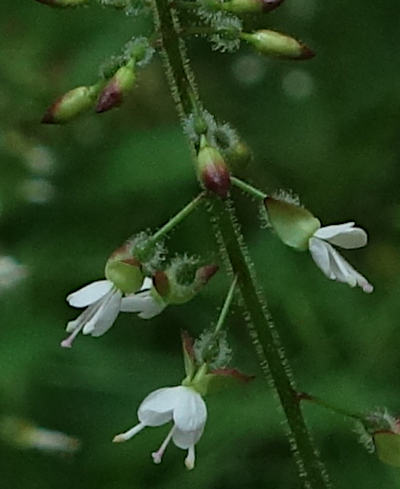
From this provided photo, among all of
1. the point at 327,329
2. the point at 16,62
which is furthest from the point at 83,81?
the point at 327,329

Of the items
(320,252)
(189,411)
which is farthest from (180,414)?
(320,252)

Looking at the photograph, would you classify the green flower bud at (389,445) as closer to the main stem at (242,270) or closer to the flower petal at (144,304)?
the main stem at (242,270)

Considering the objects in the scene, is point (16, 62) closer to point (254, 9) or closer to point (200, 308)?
point (200, 308)

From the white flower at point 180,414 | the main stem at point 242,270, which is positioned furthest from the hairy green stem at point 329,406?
the white flower at point 180,414

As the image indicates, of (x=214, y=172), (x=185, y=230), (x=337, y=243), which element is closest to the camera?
(x=214, y=172)

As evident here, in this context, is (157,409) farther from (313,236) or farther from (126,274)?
(313,236)

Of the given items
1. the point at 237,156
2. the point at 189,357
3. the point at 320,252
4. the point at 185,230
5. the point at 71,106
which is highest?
the point at 71,106

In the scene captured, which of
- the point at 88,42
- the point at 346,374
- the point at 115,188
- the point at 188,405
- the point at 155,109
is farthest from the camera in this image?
the point at 155,109
